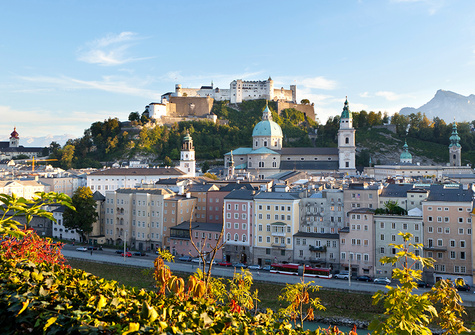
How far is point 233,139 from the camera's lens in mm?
99750

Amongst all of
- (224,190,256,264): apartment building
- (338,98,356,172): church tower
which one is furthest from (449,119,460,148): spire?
(224,190,256,264): apartment building

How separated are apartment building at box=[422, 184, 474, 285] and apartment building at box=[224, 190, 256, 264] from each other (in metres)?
13.7

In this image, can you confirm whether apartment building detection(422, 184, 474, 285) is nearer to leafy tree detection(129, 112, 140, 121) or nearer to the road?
the road

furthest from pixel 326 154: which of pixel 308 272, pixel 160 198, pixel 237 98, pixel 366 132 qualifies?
pixel 308 272

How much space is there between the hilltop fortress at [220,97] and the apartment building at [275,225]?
7008 cm

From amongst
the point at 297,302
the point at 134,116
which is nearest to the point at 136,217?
the point at 297,302

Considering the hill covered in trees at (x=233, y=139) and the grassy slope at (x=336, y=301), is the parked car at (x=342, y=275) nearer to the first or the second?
the grassy slope at (x=336, y=301)

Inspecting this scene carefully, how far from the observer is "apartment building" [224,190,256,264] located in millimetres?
37844

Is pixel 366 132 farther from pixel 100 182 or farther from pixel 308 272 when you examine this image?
pixel 308 272

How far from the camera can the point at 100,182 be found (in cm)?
6669

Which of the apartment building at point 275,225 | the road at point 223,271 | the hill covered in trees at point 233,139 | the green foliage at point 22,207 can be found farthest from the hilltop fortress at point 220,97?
the green foliage at point 22,207

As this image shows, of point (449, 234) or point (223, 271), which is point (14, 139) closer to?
point (223, 271)

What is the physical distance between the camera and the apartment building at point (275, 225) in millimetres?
36312

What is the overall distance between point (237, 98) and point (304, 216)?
80757 mm
